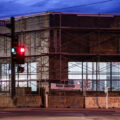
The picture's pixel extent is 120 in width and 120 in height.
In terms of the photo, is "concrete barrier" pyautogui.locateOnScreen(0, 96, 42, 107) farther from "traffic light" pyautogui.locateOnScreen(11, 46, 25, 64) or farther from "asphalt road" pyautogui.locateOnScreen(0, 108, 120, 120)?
"traffic light" pyautogui.locateOnScreen(11, 46, 25, 64)

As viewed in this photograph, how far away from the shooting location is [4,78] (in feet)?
109

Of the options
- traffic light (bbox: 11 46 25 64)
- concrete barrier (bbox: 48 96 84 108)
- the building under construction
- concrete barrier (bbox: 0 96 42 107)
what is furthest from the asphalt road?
the building under construction

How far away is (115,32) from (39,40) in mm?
8628

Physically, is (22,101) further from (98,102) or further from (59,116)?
(59,116)

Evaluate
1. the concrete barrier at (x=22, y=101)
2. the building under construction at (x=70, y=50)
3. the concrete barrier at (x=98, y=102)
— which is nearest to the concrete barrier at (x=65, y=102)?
the concrete barrier at (x=98, y=102)

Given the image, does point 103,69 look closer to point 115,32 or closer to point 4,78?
point 115,32

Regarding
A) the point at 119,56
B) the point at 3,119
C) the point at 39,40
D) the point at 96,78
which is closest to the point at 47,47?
the point at 39,40

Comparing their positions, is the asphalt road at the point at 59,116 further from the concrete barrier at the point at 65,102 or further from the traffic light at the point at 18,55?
the concrete barrier at the point at 65,102

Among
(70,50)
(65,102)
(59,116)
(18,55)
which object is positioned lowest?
(59,116)

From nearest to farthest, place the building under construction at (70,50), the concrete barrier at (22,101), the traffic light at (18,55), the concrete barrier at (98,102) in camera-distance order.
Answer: the traffic light at (18,55)
the concrete barrier at (98,102)
the concrete barrier at (22,101)
the building under construction at (70,50)

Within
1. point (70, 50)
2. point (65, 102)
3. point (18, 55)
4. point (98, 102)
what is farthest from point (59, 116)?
point (70, 50)

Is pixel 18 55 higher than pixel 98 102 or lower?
higher

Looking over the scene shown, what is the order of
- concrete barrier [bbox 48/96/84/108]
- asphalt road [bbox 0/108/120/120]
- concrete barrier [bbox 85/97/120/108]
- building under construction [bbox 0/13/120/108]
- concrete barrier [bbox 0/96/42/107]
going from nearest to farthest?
1. asphalt road [bbox 0/108/120/120]
2. concrete barrier [bbox 85/97/120/108]
3. concrete barrier [bbox 48/96/84/108]
4. concrete barrier [bbox 0/96/42/107]
5. building under construction [bbox 0/13/120/108]

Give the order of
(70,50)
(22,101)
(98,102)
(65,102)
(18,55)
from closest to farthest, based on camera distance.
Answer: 1. (18,55)
2. (98,102)
3. (65,102)
4. (22,101)
5. (70,50)
